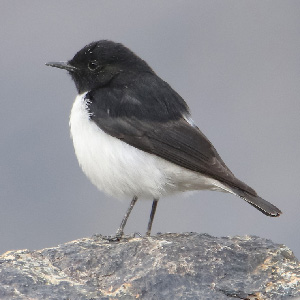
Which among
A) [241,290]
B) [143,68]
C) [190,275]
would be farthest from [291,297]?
[143,68]

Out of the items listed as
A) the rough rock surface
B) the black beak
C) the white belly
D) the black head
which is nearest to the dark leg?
the white belly

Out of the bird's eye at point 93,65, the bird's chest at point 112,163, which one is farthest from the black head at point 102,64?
the bird's chest at point 112,163

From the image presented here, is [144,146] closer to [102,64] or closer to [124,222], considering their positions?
[124,222]

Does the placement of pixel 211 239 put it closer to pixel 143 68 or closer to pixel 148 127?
pixel 148 127

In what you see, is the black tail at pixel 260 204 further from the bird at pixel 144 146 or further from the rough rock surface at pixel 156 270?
the rough rock surface at pixel 156 270

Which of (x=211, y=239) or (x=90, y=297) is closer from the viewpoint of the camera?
(x=90, y=297)

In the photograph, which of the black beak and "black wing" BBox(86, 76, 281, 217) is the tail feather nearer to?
"black wing" BBox(86, 76, 281, 217)
